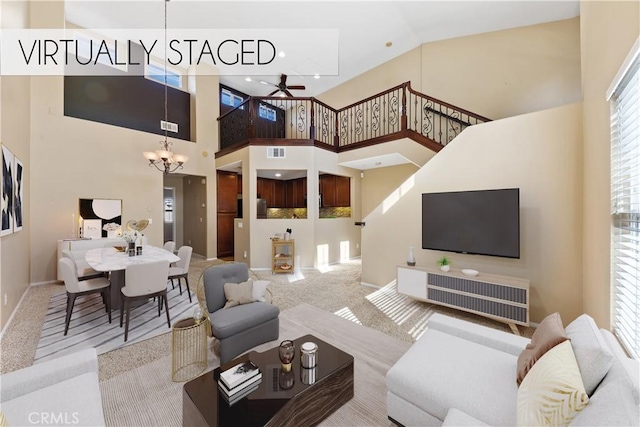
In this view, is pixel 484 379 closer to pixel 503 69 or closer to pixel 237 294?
pixel 237 294

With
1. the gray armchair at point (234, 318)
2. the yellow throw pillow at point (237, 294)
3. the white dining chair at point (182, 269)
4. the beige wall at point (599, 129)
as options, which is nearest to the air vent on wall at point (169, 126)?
the white dining chair at point (182, 269)

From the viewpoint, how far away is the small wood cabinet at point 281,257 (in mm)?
5589

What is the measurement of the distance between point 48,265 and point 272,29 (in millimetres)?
6621

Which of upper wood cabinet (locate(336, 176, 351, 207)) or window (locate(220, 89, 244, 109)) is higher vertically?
window (locate(220, 89, 244, 109))

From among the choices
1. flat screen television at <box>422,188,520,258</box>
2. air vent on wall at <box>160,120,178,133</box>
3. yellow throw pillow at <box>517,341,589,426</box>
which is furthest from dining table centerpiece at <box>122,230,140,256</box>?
yellow throw pillow at <box>517,341,589,426</box>

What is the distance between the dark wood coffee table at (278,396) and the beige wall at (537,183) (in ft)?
8.98

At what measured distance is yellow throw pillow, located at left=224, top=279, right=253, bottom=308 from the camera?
262 centimetres

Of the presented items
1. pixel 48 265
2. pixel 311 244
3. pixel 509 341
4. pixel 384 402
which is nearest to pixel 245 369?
pixel 384 402

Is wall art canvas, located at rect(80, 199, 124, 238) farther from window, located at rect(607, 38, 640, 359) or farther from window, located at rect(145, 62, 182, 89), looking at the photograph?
window, located at rect(607, 38, 640, 359)

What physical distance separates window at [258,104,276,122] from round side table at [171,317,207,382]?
7.63 m

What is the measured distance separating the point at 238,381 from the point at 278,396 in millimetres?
251

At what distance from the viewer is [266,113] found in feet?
28.5

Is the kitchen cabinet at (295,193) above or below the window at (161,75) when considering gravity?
below

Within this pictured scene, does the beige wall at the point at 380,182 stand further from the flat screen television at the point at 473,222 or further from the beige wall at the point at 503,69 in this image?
the flat screen television at the point at 473,222
